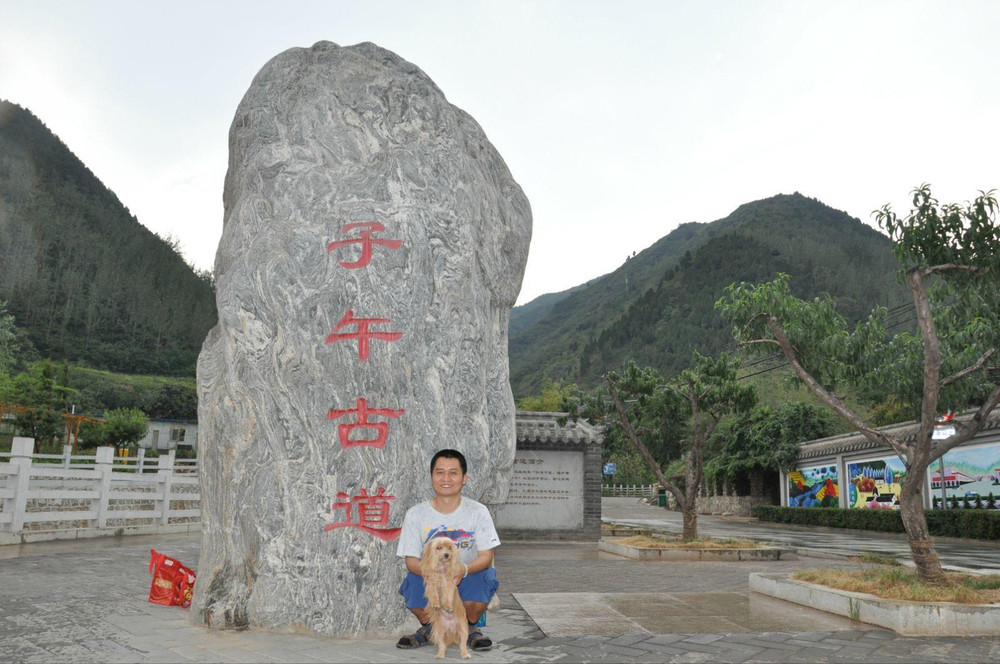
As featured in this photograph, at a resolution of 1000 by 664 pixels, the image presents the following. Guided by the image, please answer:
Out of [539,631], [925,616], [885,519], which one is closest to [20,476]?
[539,631]

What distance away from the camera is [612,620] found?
5555mm

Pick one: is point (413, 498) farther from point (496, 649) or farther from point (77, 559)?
point (77, 559)

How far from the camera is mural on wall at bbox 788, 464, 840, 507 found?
78.9 feet

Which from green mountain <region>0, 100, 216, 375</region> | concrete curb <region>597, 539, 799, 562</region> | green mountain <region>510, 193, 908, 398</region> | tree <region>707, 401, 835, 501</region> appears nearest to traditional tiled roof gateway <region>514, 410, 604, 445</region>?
concrete curb <region>597, 539, 799, 562</region>

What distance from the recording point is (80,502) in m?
14.2

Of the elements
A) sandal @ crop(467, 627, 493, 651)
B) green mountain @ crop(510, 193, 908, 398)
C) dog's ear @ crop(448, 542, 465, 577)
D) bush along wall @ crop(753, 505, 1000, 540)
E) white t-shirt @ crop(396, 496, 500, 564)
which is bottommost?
bush along wall @ crop(753, 505, 1000, 540)

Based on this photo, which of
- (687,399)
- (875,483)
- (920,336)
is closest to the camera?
(920,336)

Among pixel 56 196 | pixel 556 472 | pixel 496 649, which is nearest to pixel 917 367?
pixel 496 649

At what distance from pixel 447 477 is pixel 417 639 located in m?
1.04

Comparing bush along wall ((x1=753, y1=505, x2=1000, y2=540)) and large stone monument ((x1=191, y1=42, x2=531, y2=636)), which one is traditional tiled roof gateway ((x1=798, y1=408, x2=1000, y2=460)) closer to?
bush along wall ((x1=753, y1=505, x2=1000, y2=540))

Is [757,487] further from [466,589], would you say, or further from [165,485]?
[466,589]

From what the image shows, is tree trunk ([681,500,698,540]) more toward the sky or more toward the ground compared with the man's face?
more toward the ground

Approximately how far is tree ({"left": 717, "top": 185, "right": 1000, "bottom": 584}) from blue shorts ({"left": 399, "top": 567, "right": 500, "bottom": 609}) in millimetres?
4051

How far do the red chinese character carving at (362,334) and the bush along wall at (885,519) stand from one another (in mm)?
17425
